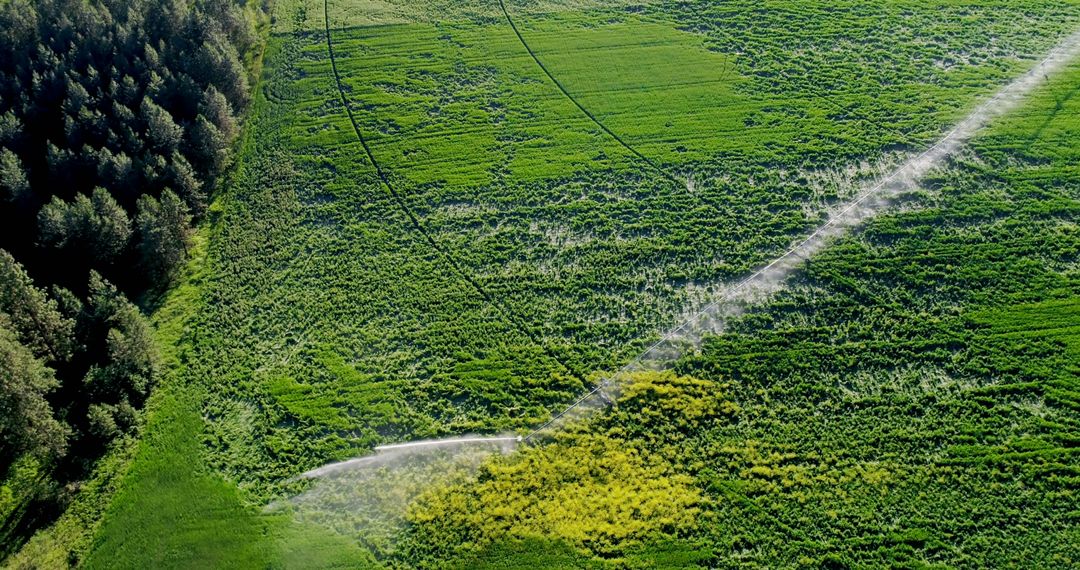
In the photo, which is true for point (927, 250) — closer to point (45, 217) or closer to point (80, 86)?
point (45, 217)

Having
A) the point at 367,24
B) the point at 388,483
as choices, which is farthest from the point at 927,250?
the point at 367,24

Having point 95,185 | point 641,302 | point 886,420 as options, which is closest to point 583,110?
point 641,302

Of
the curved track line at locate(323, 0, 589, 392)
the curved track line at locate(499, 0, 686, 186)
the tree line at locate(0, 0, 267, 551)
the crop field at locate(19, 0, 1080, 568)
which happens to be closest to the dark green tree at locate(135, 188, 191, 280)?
the tree line at locate(0, 0, 267, 551)

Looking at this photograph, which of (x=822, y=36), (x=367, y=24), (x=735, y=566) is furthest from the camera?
(x=367, y=24)

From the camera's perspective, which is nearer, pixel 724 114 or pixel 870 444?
pixel 870 444

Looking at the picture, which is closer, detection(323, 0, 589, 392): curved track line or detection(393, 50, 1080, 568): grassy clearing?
detection(393, 50, 1080, 568): grassy clearing

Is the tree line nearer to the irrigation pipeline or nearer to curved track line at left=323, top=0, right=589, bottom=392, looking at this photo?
curved track line at left=323, top=0, right=589, bottom=392
